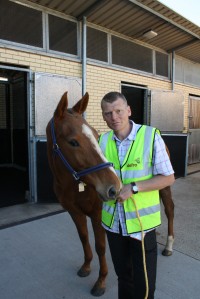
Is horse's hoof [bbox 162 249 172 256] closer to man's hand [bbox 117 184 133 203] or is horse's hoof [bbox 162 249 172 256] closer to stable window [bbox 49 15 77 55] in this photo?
man's hand [bbox 117 184 133 203]

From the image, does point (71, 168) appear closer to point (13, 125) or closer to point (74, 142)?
point (74, 142)

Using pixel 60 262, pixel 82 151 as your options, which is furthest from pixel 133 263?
pixel 60 262

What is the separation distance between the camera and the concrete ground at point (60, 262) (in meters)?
2.31

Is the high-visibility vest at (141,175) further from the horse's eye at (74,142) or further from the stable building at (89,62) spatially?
the stable building at (89,62)

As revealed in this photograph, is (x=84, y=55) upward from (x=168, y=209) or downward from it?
upward

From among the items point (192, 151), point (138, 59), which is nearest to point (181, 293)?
point (138, 59)

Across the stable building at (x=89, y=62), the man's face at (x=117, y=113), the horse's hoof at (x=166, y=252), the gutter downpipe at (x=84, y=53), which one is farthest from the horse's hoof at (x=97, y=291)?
the gutter downpipe at (x=84, y=53)

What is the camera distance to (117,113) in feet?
5.05

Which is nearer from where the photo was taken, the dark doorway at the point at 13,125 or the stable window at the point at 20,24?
the stable window at the point at 20,24

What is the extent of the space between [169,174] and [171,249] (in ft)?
5.93

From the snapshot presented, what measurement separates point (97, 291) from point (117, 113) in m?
1.65

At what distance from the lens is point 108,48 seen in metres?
5.73

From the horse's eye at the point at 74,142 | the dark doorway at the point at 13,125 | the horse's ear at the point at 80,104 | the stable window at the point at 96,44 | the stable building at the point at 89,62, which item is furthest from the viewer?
the dark doorway at the point at 13,125

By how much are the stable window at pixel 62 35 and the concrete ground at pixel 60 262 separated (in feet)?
10.2
